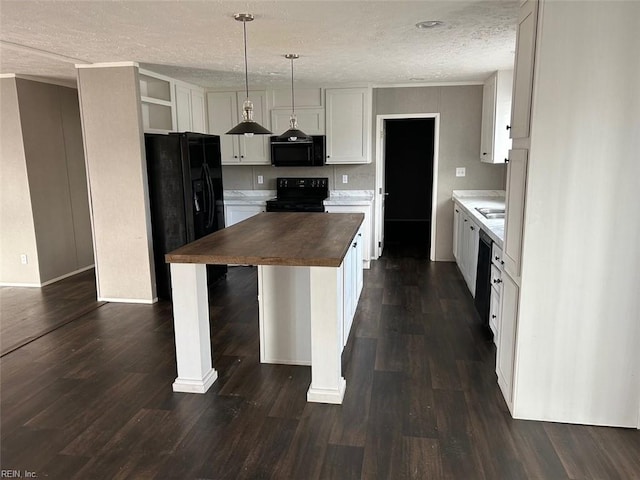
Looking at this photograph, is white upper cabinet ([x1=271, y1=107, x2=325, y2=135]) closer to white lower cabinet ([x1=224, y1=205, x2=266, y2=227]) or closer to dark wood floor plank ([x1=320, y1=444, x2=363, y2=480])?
white lower cabinet ([x1=224, y1=205, x2=266, y2=227])

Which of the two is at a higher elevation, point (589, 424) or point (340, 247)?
point (340, 247)

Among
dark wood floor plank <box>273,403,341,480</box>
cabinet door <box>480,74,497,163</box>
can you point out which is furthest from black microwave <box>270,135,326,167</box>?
dark wood floor plank <box>273,403,341,480</box>

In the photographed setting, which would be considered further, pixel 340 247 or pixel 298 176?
pixel 298 176

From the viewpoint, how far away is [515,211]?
8.46 ft

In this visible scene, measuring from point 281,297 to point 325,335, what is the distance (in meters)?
0.63

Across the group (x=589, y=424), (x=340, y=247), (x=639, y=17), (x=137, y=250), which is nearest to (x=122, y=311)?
(x=137, y=250)

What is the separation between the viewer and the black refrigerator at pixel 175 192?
448 centimetres

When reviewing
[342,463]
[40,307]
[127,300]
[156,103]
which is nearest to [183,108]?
[156,103]

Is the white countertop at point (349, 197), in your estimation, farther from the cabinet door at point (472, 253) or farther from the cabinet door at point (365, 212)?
the cabinet door at point (472, 253)

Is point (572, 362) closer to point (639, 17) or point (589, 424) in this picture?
point (589, 424)

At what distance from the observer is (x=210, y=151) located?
5031 millimetres

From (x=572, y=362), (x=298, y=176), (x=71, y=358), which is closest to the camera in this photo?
(x=572, y=362)

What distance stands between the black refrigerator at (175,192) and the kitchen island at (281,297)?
4.16 ft

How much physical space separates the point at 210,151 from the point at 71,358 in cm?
255
